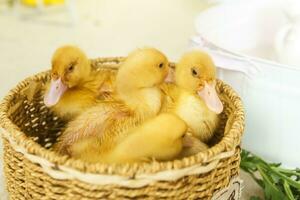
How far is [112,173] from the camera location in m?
0.55

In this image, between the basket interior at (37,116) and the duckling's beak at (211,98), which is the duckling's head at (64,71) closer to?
the basket interior at (37,116)

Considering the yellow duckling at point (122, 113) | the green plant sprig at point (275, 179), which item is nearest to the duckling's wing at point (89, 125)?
the yellow duckling at point (122, 113)

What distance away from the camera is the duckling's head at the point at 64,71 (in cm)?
75

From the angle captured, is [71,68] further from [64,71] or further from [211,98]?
[211,98]

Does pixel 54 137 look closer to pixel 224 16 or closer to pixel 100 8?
pixel 224 16

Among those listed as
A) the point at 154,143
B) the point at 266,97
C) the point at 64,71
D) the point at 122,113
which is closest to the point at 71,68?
the point at 64,71

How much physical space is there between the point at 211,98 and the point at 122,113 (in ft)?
0.43

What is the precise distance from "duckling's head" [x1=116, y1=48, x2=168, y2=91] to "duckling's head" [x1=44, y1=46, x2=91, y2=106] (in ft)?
0.25

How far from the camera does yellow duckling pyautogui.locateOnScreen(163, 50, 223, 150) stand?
745 mm

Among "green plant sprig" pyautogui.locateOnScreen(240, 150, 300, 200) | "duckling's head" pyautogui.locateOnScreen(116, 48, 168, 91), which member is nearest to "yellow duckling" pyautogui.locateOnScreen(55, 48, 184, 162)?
"duckling's head" pyautogui.locateOnScreen(116, 48, 168, 91)

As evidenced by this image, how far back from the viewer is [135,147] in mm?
611

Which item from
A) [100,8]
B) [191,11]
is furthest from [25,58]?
[191,11]

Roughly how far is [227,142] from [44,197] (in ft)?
0.75

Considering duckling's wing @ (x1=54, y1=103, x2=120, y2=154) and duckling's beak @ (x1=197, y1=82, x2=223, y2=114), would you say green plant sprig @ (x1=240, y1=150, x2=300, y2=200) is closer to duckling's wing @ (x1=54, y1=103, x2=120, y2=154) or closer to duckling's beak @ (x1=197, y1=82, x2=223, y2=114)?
duckling's beak @ (x1=197, y1=82, x2=223, y2=114)
